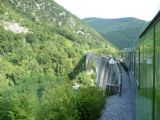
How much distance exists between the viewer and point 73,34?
144500 millimetres

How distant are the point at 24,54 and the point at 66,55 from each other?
37.6 feet

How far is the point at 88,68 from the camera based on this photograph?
86.9 metres

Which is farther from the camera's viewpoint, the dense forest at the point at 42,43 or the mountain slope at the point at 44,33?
the mountain slope at the point at 44,33

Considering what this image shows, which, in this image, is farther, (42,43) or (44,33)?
(44,33)

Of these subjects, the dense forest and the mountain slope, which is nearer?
the dense forest

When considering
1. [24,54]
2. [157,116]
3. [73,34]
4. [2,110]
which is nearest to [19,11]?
[73,34]

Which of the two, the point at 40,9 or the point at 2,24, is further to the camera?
the point at 40,9

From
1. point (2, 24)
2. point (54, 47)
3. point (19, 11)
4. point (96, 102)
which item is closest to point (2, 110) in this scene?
point (96, 102)

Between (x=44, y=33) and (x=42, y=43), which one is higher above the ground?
(x=44, y=33)

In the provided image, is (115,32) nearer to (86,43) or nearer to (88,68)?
(86,43)

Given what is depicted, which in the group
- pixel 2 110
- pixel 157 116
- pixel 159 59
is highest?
pixel 159 59

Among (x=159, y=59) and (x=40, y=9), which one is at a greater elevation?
(x=40, y=9)

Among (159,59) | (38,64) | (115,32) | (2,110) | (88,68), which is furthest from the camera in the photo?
(115,32)

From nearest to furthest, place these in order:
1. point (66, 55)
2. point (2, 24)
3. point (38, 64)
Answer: point (38, 64) < point (66, 55) < point (2, 24)
